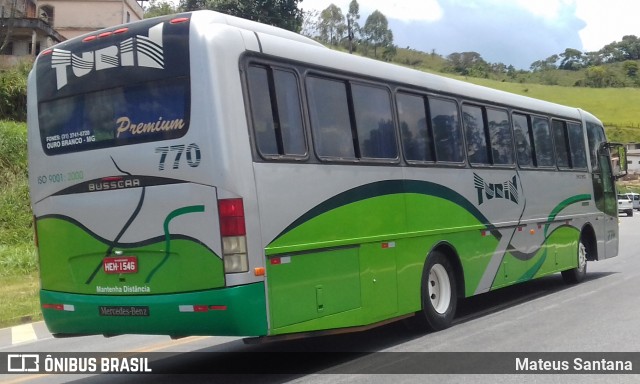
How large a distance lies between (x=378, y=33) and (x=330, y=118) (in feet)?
518

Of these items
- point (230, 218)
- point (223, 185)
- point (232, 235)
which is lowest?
point (232, 235)

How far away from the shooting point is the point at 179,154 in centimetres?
698

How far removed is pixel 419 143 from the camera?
1000 cm

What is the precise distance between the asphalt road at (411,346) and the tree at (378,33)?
15024cm

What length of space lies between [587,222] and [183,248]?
35.4 ft

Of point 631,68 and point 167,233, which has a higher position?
point 631,68

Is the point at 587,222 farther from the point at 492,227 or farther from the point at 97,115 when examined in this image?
the point at 97,115

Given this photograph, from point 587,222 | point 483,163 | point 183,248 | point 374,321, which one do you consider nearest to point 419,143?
point 483,163

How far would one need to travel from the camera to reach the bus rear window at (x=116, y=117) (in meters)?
7.08

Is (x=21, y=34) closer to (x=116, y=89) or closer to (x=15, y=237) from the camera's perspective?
(x=15, y=237)

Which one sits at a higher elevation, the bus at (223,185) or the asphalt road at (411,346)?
the bus at (223,185)

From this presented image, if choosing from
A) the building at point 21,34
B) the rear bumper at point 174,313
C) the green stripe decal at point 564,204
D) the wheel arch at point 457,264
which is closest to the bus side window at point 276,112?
the rear bumper at point 174,313

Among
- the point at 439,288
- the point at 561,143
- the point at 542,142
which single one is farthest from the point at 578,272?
the point at 439,288

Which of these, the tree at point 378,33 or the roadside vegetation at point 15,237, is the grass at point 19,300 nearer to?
the roadside vegetation at point 15,237
